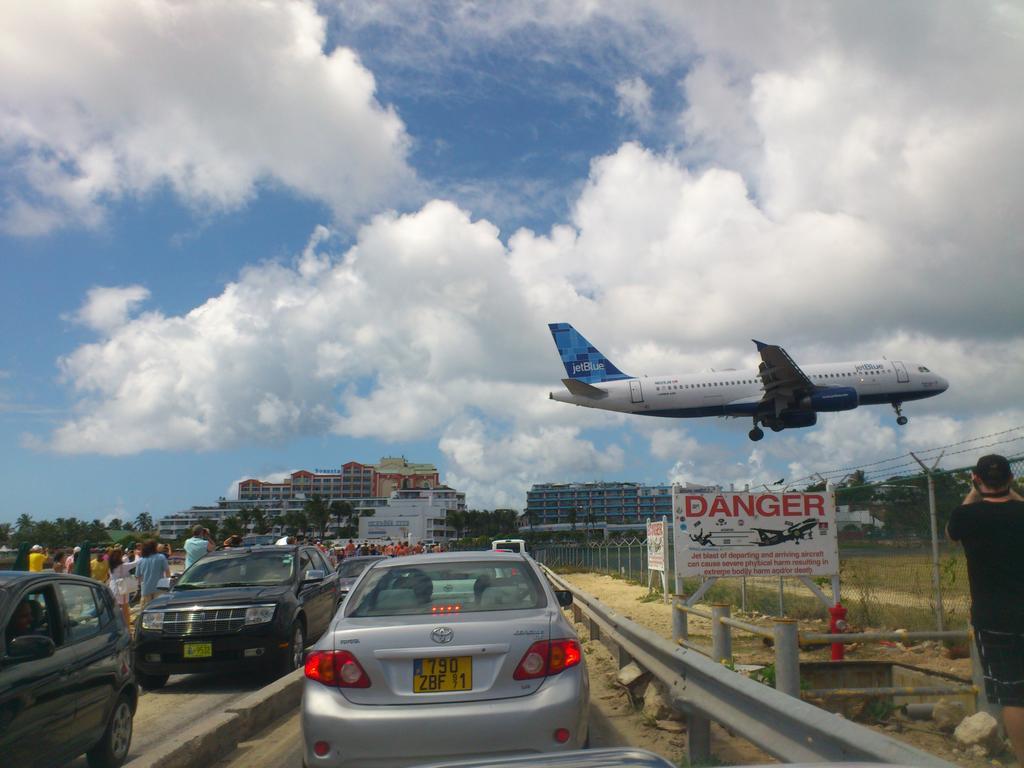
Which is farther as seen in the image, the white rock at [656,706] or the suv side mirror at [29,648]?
the white rock at [656,706]

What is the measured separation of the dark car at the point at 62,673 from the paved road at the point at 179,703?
774 millimetres

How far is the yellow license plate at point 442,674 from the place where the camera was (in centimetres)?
497

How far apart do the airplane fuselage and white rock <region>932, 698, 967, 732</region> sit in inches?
1272

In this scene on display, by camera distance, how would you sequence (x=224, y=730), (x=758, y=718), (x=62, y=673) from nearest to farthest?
(x=758, y=718) → (x=62, y=673) → (x=224, y=730)

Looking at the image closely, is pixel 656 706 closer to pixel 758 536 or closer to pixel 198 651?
pixel 758 536

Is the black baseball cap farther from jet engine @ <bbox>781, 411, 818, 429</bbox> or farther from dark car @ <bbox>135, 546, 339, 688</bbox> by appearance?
jet engine @ <bbox>781, 411, 818, 429</bbox>

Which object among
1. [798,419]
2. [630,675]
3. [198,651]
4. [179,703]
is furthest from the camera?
[798,419]

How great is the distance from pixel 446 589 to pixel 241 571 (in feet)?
19.4

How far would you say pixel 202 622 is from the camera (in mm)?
9578

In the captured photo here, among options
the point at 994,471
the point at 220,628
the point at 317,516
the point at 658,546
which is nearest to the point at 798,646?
the point at 994,471

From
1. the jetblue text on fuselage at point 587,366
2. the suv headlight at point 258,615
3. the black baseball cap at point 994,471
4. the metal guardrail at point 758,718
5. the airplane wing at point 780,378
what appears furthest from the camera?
the jetblue text on fuselage at point 587,366

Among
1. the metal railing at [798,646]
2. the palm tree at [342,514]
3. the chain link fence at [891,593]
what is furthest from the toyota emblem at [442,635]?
the palm tree at [342,514]

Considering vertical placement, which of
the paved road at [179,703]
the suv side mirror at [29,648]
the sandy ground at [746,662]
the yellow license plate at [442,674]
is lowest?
the paved road at [179,703]

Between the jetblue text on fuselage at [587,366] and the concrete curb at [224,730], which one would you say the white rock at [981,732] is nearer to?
the concrete curb at [224,730]
